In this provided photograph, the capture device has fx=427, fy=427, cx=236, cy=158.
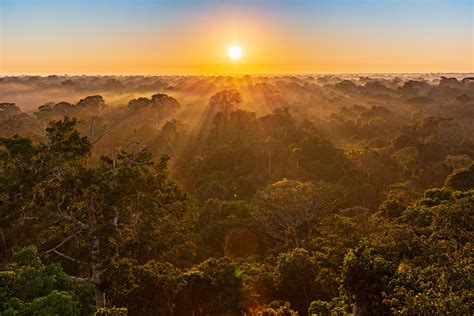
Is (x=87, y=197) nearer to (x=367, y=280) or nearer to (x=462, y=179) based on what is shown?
(x=367, y=280)

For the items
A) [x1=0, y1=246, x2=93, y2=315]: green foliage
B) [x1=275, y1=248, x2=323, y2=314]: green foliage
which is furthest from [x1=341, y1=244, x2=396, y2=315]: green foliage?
[x1=0, y1=246, x2=93, y2=315]: green foliage

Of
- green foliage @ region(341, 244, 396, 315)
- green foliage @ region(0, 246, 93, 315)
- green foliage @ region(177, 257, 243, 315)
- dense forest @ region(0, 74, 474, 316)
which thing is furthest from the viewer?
green foliage @ region(177, 257, 243, 315)

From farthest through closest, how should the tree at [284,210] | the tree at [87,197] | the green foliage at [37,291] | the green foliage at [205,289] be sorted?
the tree at [284,210] < the green foliage at [205,289] < the tree at [87,197] < the green foliage at [37,291]

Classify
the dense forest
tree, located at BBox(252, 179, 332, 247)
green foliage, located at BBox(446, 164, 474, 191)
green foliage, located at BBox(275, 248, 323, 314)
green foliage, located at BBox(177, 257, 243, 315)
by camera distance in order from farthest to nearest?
1. green foliage, located at BBox(446, 164, 474, 191)
2. tree, located at BBox(252, 179, 332, 247)
3. green foliage, located at BBox(275, 248, 323, 314)
4. green foliage, located at BBox(177, 257, 243, 315)
5. the dense forest

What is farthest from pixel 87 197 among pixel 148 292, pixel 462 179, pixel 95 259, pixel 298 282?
pixel 462 179

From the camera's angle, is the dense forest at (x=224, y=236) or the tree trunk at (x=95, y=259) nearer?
the dense forest at (x=224, y=236)

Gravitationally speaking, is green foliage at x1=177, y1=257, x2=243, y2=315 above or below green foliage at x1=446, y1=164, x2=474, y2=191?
below

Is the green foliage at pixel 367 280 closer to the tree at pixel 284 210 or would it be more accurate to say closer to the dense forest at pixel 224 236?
the dense forest at pixel 224 236

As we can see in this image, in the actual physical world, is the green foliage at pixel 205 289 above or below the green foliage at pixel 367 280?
below

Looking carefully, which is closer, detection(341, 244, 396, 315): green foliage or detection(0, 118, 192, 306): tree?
detection(341, 244, 396, 315): green foliage

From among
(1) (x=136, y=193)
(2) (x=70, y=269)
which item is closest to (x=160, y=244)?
(1) (x=136, y=193)

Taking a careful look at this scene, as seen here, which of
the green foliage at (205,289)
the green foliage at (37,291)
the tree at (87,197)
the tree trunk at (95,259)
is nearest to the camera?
the green foliage at (37,291)

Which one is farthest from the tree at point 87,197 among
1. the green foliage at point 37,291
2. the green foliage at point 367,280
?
the green foliage at point 367,280

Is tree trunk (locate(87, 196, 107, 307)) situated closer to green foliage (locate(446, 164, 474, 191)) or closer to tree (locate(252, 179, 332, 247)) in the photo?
tree (locate(252, 179, 332, 247))
